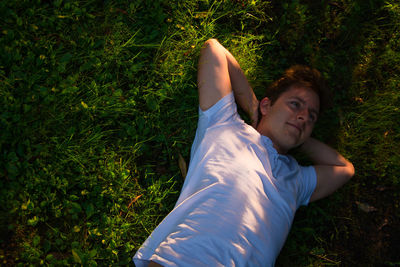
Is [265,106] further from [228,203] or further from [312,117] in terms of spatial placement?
[228,203]

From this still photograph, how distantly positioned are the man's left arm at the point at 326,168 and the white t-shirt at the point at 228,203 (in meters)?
0.23

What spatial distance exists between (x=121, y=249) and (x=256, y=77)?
2211 mm

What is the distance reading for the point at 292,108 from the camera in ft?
8.62

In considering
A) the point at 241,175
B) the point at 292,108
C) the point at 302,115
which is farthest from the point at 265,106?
the point at 241,175

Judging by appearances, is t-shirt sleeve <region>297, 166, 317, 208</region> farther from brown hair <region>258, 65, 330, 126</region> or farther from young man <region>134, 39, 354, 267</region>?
brown hair <region>258, 65, 330, 126</region>

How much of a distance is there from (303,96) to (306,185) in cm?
83

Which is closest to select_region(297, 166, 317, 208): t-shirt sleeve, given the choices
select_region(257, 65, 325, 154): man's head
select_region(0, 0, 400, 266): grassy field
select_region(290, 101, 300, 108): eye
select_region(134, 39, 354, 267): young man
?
select_region(134, 39, 354, 267): young man

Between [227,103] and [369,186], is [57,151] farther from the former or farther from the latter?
[369,186]

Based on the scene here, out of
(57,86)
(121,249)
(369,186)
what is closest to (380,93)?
(369,186)

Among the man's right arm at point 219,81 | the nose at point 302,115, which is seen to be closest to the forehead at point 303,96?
the nose at point 302,115

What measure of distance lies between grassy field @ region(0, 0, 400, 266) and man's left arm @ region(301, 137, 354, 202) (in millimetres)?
331

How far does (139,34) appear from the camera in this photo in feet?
9.53

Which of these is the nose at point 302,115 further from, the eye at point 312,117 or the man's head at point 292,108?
the eye at point 312,117

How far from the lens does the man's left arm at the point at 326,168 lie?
2.74 metres
